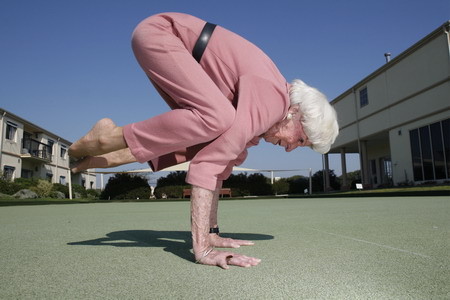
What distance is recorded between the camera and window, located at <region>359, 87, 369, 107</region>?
1659cm

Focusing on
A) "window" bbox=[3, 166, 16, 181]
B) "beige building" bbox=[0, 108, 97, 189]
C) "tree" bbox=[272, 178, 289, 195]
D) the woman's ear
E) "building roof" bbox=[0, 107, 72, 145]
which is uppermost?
"building roof" bbox=[0, 107, 72, 145]

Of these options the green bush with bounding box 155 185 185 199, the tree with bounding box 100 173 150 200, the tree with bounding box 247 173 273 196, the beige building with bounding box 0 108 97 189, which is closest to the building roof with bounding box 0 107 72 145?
the beige building with bounding box 0 108 97 189

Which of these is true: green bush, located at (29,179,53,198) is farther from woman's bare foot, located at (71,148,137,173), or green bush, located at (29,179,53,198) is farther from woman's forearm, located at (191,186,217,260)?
woman's forearm, located at (191,186,217,260)

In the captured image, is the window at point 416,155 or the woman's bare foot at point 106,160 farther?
the window at point 416,155

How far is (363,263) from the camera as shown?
1230 mm

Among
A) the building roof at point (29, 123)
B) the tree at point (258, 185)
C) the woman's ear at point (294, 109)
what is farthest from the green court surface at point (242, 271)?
the building roof at point (29, 123)

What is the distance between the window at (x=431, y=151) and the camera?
1152 cm

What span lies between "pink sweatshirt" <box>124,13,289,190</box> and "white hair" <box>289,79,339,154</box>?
0.36 ft

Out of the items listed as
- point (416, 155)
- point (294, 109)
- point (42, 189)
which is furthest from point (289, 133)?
point (42, 189)

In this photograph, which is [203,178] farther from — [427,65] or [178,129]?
[427,65]

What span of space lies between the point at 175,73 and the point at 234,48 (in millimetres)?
310

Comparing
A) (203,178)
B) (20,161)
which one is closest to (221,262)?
(203,178)

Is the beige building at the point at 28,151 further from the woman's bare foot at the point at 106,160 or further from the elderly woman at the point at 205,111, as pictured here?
the elderly woman at the point at 205,111

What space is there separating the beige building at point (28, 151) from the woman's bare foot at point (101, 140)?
1705 cm
